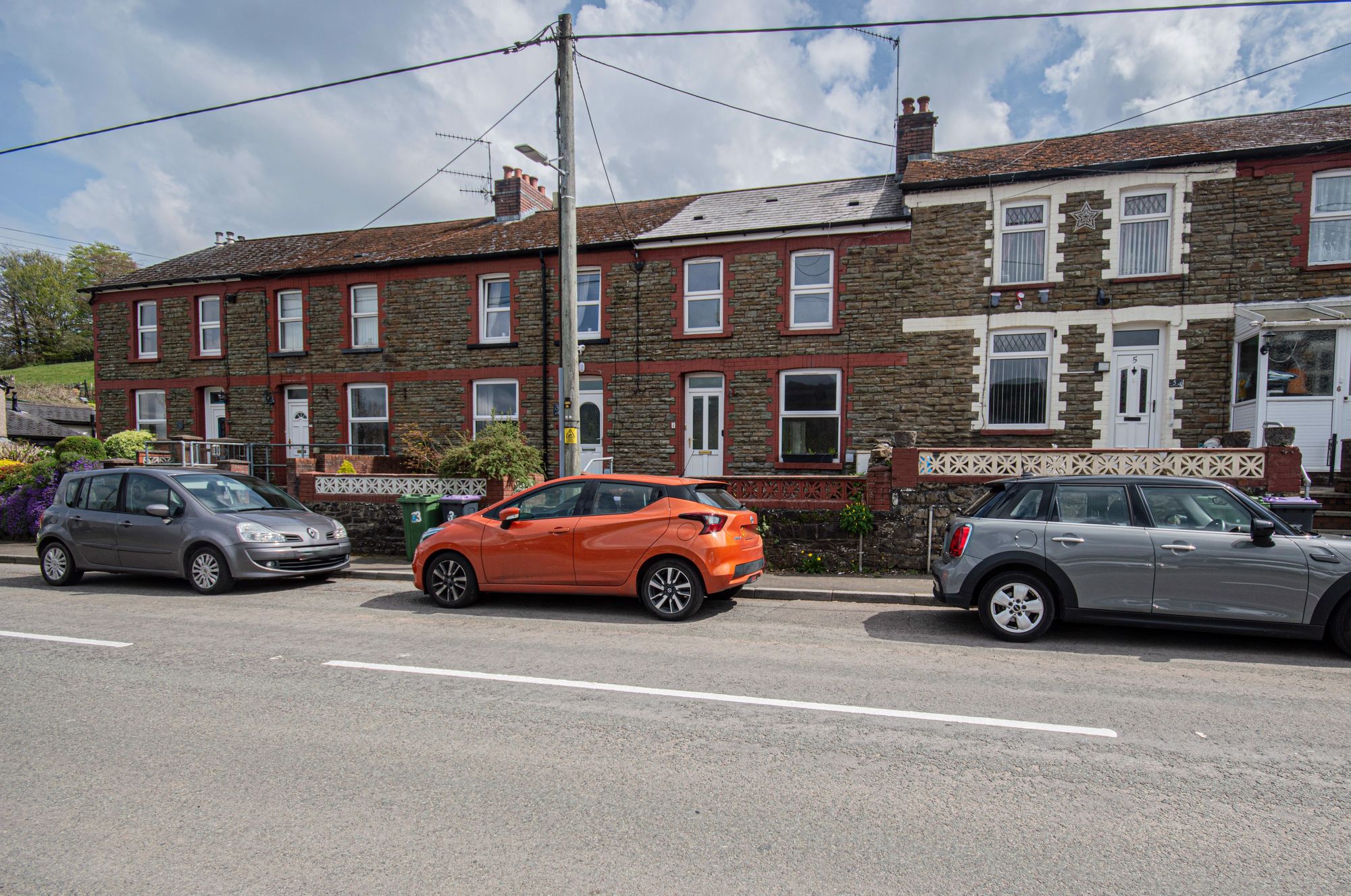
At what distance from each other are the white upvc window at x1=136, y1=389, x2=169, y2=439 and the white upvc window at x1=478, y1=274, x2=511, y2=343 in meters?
11.1

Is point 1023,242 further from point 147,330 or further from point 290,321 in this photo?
point 147,330

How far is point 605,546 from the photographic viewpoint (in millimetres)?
7695

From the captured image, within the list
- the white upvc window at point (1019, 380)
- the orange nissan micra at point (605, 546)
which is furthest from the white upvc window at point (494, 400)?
the white upvc window at point (1019, 380)

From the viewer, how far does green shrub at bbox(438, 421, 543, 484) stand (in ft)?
37.3

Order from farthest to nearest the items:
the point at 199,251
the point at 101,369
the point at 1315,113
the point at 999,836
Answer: the point at 199,251, the point at 101,369, the point at 1315,113, the point at 999,836

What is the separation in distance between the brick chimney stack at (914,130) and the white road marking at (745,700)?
Result: 1492 centimetres

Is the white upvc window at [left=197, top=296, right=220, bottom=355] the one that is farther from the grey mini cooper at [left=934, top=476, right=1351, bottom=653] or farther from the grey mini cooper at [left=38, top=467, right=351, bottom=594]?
the grey mini cooper at [left=934, top=476, right=1351, bottom=653]

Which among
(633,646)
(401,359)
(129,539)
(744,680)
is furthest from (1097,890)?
(401,359)

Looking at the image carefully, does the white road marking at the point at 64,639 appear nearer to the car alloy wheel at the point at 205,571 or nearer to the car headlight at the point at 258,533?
the car alloy wheel at the point at 205,571

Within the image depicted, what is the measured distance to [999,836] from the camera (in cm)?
315

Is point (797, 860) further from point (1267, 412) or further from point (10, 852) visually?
point (1267, 412)

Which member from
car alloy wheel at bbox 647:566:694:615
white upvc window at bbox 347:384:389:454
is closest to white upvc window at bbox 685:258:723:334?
white upvc window at bbox 347:384:389:454

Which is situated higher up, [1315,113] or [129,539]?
[1315,113]

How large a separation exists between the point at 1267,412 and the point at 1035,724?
11.4 metres
